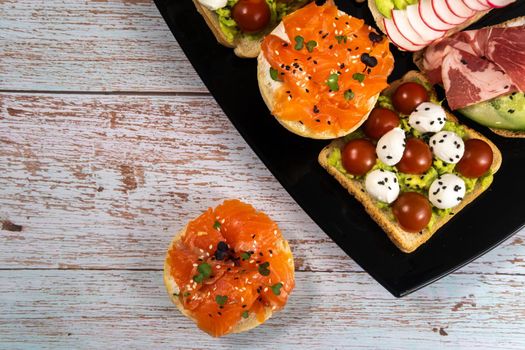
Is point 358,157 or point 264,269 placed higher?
point 358,157

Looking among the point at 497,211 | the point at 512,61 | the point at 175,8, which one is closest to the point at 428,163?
the point at 497,211

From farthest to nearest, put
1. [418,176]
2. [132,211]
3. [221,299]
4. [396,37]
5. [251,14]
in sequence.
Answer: [132,211]
[396,37]
[418,176]
[251,14]
[221,299]

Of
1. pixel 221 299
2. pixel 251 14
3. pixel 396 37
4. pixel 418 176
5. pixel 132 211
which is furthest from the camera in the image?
pixel 132 211

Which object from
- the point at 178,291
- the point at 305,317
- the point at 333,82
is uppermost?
the point at 333,82

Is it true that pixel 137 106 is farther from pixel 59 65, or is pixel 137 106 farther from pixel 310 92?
pixel 310 92

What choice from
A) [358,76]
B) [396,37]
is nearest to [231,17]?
[358,76]

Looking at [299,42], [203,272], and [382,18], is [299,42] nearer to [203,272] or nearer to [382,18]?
[382,18]

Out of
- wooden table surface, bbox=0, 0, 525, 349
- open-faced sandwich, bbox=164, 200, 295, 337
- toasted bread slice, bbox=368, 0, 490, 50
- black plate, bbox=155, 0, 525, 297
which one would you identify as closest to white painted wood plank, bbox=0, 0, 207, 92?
wooden table surface, bbox=0, 0, 525, 349

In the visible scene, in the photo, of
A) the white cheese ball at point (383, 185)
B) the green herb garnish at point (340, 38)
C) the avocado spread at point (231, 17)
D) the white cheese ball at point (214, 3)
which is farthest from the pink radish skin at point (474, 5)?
the white cheese ball at point (214, 3)
